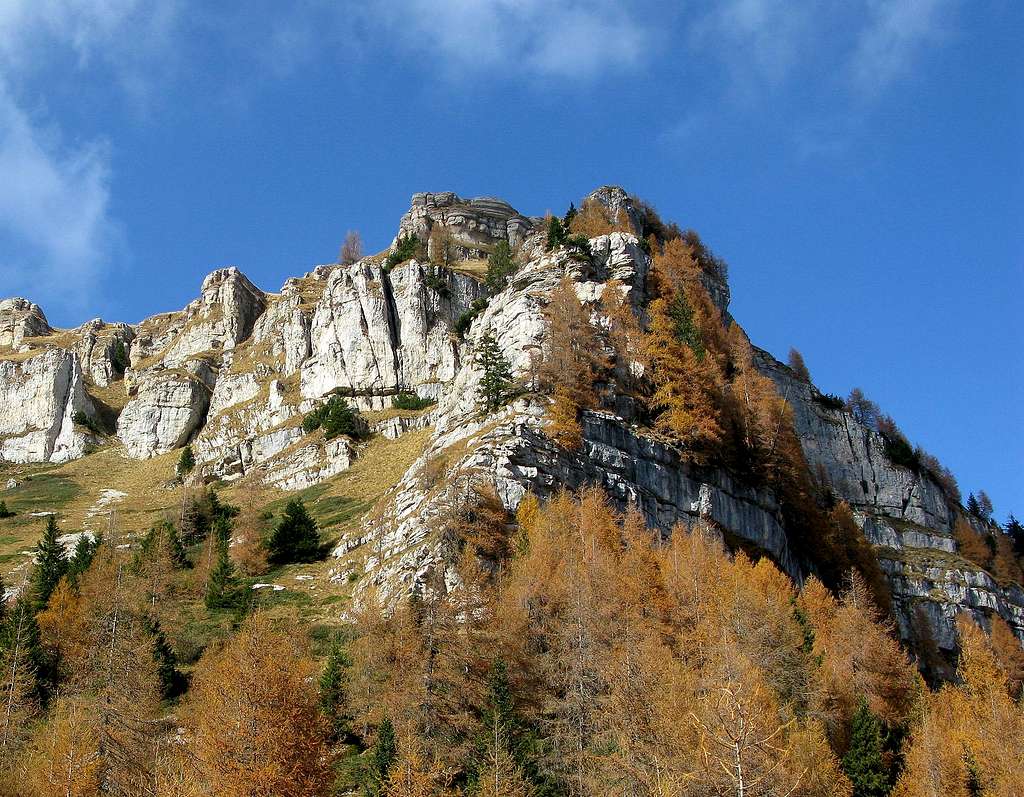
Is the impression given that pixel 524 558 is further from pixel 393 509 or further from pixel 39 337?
pixel 39 337

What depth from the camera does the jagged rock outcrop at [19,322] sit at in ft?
583

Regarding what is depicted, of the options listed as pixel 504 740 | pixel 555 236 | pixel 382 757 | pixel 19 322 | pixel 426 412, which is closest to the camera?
pixel 382 757

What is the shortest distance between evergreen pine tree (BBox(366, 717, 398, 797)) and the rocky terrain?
16.3m

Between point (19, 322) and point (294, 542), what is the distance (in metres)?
143

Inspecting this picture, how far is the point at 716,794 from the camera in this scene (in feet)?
87.9

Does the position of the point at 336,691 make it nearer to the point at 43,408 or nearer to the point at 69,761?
the point at 69,761

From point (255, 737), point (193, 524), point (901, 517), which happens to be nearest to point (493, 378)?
point (193, 524)

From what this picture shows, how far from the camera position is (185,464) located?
11356 cm

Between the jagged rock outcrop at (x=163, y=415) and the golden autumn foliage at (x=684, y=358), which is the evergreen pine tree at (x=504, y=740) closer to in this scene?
the golden autumn foliage at (x=684, y=358)

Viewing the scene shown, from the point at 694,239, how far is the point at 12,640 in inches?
3566

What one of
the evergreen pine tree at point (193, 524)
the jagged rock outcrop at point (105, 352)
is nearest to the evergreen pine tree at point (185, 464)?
the evergreen pine tree at point (193, 524)

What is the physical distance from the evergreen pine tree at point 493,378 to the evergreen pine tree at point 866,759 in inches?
1451

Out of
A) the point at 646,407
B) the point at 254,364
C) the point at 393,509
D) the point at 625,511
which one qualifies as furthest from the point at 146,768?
the point at 254,364

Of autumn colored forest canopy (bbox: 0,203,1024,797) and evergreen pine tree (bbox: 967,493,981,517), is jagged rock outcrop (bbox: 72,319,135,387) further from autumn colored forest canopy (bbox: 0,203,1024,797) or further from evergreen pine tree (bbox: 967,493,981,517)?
evergreen pine tree (bbox: 967,493,981,517)
